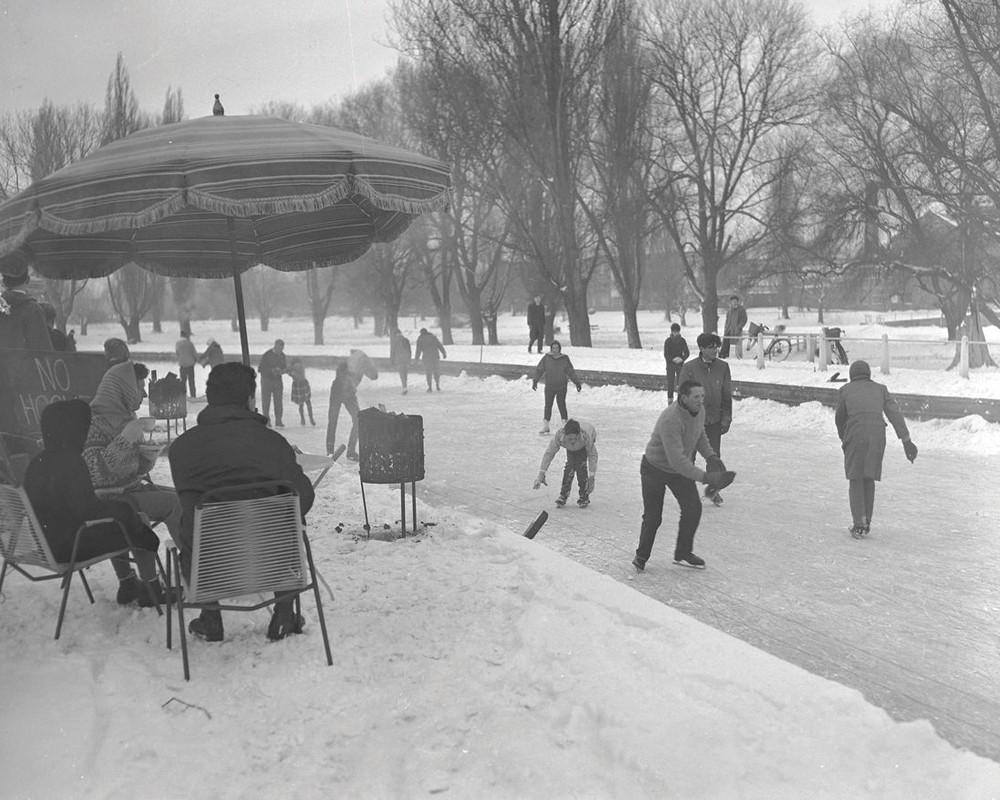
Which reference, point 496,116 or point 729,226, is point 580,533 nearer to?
point 496,116

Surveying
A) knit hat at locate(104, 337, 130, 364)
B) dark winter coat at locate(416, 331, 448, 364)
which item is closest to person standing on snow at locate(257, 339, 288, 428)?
dark winter coat at locate(416, 331, 448, 364)

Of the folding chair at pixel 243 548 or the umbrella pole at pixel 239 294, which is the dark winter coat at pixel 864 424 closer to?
the umbrella pole at pixel 239 294

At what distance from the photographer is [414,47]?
28.9 metres

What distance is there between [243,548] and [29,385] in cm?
367

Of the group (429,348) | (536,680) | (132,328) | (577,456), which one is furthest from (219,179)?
(132,328)

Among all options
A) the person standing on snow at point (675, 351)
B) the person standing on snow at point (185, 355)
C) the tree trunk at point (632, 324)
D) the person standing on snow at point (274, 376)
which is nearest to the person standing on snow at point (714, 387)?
the person standing on snow at point (675, 351)

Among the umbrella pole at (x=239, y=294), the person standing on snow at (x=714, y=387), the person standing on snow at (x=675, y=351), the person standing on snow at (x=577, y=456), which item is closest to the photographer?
the umbrella pole at (x=239, y=294)

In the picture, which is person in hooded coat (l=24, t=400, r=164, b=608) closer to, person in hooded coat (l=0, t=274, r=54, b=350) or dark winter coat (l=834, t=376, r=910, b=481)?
person in hooded coat (l=0, t=274, r=54, b=350)

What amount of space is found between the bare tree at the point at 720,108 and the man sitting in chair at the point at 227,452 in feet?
96.0

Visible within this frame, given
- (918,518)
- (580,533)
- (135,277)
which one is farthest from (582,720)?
(135,277)

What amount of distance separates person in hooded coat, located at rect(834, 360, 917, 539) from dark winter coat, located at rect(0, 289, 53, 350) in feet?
21.7

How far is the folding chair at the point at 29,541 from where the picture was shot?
416cm

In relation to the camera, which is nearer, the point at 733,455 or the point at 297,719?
the point at 297,719

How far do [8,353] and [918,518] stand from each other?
313 inches
